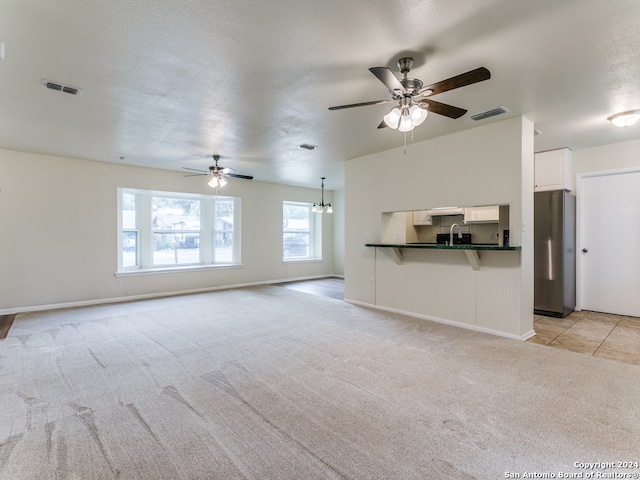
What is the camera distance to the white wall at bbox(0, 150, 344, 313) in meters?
5.22

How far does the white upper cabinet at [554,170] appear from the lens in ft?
16.8

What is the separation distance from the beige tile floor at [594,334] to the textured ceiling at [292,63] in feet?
8.69

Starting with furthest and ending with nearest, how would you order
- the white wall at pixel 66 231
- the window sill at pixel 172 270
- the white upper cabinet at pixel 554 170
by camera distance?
the window sill at pixel 172 270 → the white wall at pixel 66 231 → the white upper cabinet at pixel 554 170

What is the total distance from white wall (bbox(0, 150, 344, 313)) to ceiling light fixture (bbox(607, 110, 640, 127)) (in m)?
6.95

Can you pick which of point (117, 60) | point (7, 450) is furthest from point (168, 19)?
point (7, 450)

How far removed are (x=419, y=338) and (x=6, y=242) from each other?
6546mm

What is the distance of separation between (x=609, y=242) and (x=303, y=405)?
5.54m

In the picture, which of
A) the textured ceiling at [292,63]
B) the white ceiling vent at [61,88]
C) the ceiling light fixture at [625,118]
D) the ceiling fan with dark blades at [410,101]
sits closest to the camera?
the textured ceiling at [292,63]

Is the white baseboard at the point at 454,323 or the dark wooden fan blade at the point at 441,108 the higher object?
the dark wooden fan blade at the point at 441,108

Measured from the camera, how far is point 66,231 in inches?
222

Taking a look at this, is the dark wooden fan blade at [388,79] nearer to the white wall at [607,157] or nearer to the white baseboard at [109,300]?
the white wall at [607,157]

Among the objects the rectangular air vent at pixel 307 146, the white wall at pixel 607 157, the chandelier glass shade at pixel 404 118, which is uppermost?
the rectangular air vent at pixel 307 146

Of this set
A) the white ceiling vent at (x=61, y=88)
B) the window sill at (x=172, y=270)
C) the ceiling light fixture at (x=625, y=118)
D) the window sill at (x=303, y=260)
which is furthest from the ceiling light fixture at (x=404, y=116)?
the window sill at (x=303, y=260)

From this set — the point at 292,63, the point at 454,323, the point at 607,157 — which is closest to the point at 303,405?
the point at 292,63
